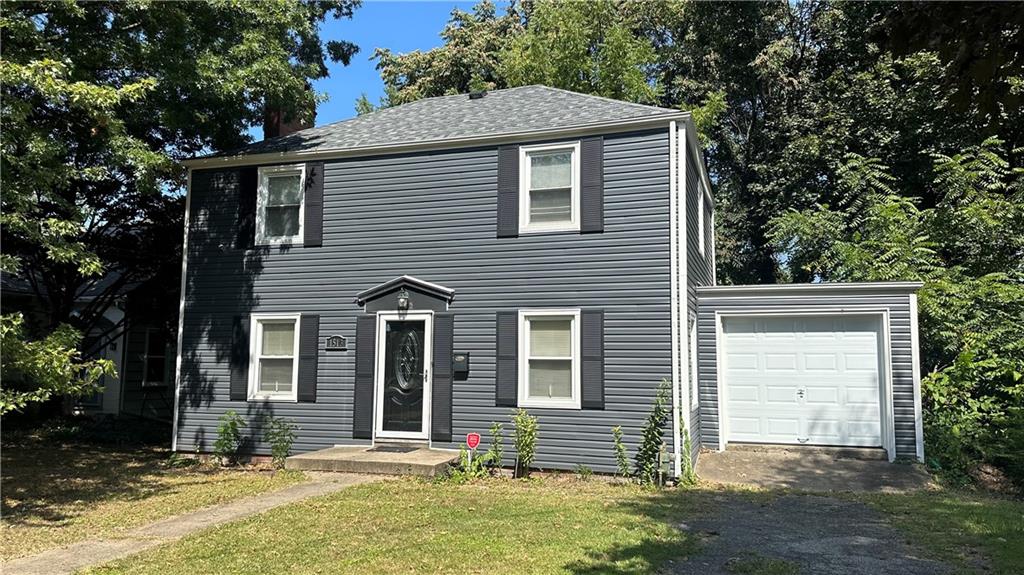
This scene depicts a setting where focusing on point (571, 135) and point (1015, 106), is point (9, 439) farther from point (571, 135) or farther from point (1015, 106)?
point (1015, 106)

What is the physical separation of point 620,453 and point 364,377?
404cm

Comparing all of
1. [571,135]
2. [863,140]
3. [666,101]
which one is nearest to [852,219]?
[863,140]

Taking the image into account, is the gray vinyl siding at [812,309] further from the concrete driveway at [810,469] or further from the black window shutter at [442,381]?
the black window shutter at [442,381]

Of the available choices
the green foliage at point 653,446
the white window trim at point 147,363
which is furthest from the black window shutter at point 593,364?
the white window trim at point 147,363

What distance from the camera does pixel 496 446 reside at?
967 cm

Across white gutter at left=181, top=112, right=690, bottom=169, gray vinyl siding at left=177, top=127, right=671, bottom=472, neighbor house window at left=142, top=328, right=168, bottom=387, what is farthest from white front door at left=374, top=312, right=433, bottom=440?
neighbor house window at left=142, top=328, right=168, bottom=387

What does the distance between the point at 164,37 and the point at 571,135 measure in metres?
6.65

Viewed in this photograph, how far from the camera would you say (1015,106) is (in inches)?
129

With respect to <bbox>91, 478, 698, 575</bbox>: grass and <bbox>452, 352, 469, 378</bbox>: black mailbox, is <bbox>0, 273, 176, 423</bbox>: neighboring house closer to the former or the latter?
<bbox>452, 352, 469, 378</bbox>: black mailbox

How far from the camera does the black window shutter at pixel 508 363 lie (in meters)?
9.85

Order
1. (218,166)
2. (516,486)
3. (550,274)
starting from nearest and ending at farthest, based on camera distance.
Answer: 1. (516,486)
2. (550,274)
3. (218,166)

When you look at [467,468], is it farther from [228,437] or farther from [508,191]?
[228,437]

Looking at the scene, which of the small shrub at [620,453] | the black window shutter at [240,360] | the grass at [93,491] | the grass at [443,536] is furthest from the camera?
the black window shutter at [240,360]

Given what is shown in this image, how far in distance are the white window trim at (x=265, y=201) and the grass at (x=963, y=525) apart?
9.00 meters
